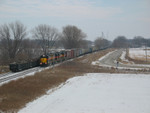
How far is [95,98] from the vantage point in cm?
1923

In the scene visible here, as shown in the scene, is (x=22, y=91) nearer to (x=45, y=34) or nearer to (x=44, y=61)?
(x=44, y=61)

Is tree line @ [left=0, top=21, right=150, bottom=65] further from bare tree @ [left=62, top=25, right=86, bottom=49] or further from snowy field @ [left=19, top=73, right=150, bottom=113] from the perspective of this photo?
snowy field @ [left=19, top=73, right=150, bottom=113]

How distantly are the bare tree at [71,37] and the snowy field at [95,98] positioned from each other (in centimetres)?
6245

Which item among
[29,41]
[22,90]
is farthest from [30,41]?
[22,90]

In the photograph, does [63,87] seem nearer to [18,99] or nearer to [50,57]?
[18,99]

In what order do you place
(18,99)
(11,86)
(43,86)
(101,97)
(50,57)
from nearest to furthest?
(18,99)
(101,97)
(11,86)
(43,86)
(50,57)

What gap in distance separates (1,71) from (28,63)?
5.45m

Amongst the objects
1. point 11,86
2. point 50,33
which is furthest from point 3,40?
point 11,86

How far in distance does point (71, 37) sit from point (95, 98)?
71370mm

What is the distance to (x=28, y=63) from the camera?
115 ft

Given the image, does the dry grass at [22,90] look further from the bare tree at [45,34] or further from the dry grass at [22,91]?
the bare tree at [45,34]

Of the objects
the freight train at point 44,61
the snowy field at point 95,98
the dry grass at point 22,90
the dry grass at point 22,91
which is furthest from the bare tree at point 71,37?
the snowy field at point 95,98

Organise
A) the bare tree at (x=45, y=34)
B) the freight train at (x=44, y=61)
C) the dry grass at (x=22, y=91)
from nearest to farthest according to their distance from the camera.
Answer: the dry grass at (x=22, y=91)
the freight train at (x=44, y=61)
the bare tree at (x=45, y=34)

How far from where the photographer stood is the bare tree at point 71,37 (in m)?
88.6
